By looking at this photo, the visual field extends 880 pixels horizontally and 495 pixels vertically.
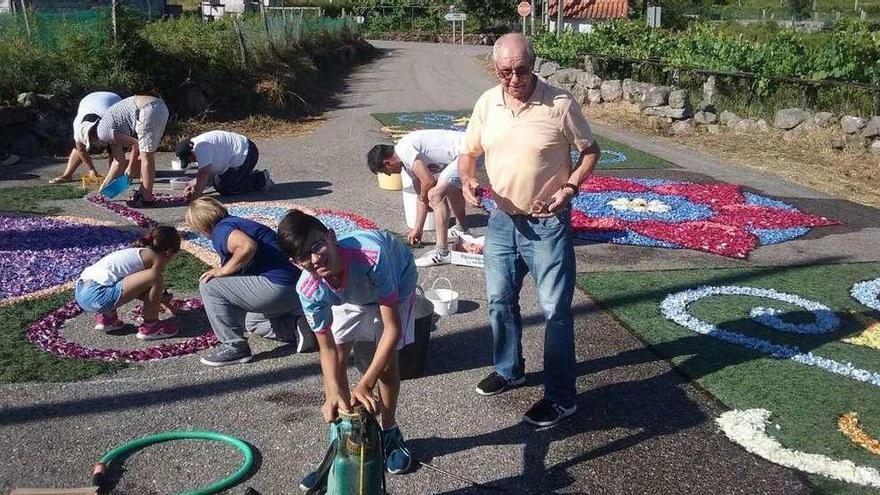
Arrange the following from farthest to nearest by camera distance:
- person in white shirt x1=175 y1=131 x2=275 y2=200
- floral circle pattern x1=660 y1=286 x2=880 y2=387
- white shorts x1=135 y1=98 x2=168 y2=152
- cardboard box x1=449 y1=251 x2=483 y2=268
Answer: white shorts x1=135 y1=98 x2=168 y2=152 → person in white shirt x1=175 y1=131 x2=275 y2=200 → cardboard box x1=449 y1=251 x2=483 y2=268 → floral circle pattern x1=660 y1=286 x2=880 y2=387

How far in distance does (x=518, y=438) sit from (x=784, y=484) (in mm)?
1342

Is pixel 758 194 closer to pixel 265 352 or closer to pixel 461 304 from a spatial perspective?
pixel 461 304

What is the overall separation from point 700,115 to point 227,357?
13321mm

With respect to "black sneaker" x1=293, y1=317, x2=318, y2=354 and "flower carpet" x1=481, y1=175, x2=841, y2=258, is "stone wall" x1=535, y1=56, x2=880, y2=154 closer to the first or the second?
"flower carpet" x1=481, y1=175, x2=841, y2=258

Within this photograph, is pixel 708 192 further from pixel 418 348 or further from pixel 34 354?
pixel 34 354

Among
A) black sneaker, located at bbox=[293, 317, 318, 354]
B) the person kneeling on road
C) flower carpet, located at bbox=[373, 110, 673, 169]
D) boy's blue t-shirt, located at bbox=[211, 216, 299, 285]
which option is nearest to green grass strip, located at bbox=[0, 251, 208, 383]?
the person kneeling on road

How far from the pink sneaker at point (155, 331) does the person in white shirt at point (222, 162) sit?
370cm

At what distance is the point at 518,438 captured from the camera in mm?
4453

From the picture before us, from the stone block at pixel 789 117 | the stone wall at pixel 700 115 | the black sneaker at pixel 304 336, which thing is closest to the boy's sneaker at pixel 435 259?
the black sneaker at pixel 304 336

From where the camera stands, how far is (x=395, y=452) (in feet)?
13.5

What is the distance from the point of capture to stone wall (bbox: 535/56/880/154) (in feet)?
43.9

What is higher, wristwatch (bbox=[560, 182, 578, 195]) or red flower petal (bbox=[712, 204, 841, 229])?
wristwatch (bbox=[560, 182, 578, 195])

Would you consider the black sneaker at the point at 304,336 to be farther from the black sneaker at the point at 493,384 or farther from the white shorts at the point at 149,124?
the white shorts at the point at 149,124

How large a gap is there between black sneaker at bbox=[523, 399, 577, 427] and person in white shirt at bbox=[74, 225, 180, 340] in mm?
2743
